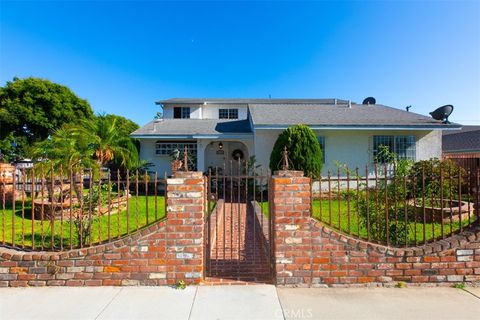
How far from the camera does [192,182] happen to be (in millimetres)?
3463

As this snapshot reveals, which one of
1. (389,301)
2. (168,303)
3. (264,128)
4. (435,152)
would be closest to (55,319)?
(168,303)

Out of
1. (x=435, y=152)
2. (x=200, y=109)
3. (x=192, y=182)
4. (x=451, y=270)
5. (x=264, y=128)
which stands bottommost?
(x=451, y=270)

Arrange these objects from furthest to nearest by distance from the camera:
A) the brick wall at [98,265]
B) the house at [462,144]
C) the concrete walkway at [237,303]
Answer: the house at [462,144] → the brick wall at [98,265] → the concrete walkway at [237,303]

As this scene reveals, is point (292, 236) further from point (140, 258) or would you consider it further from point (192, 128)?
point (192, 128)

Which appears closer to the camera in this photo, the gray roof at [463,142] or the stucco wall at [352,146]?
the stucco wall at [352,146]

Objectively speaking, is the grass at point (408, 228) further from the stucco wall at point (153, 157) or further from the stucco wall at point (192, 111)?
the stucco wall at point (192, 111)

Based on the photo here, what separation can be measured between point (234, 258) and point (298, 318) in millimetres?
1852

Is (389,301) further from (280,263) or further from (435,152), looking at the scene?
(435,152)

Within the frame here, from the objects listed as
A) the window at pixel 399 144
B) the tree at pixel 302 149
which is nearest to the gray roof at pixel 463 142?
the window at pixel 399 144

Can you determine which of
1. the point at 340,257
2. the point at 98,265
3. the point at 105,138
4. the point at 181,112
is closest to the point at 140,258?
the point at 98,265

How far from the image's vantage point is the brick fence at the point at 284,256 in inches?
135

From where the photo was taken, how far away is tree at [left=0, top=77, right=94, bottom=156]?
21.0 m

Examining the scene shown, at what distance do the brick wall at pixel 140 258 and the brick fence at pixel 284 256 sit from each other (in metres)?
0.01

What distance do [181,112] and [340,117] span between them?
13960mm
